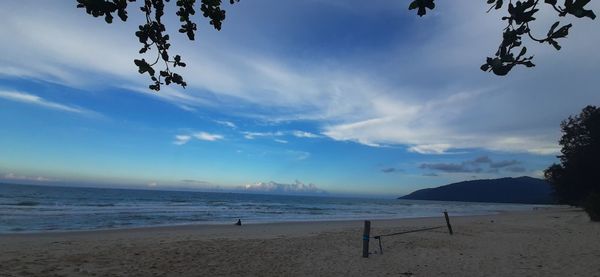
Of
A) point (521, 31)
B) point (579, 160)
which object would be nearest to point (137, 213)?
point (521, 31)

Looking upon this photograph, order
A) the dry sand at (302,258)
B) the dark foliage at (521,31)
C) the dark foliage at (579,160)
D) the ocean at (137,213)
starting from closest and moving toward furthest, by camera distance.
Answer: the dark foliage at (521,31), the dry sand at (302,258), the ocean at (137,213), the dark foliage at (579,160)

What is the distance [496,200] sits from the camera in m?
195

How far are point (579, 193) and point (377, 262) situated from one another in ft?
134

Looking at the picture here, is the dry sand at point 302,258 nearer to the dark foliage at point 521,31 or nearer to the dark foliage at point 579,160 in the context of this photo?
the dark foliage at point 521,31

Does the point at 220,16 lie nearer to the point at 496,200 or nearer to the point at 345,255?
the point at 345,255

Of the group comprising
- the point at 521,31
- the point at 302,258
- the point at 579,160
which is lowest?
the point at 302,258

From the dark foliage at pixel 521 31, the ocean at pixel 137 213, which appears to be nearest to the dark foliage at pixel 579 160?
the ocean at pixel 137 213

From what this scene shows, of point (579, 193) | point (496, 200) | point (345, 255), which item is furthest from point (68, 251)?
point (496, 200)

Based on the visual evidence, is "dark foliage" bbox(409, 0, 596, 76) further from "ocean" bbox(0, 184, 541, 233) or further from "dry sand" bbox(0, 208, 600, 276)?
"ocean" bbox(0, 184, 541, 233)

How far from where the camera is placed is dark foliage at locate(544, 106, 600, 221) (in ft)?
129

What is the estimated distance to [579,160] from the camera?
4000 cm

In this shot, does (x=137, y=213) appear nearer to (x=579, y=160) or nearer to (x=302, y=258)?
(x=302, y=258)

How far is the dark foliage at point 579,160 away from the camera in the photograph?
3944 cm

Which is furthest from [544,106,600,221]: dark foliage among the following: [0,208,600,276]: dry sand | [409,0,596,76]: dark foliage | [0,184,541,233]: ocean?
[409,0,596,76]: dark foliage
